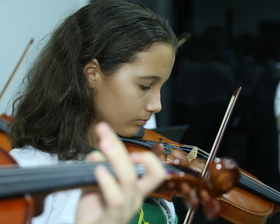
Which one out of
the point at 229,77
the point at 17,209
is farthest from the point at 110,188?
the point at 229,77

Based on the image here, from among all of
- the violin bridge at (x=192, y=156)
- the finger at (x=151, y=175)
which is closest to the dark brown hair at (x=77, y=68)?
the violin bridge at (x=192, y=156)

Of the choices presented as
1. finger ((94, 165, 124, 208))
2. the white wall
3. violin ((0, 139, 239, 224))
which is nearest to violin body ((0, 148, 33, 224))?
violin ((0, 139, 239, 224))

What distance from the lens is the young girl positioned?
946 millimetres

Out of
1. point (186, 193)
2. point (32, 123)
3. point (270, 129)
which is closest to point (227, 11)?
point (270, 129)

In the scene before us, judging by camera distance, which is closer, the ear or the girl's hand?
the girl's hand

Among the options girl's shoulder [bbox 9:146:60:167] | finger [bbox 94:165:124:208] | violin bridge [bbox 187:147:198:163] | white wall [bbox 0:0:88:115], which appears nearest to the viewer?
finger [bbox 94:165:124:208]

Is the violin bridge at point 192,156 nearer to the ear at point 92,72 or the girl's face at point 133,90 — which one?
the girl's face at point 133,90

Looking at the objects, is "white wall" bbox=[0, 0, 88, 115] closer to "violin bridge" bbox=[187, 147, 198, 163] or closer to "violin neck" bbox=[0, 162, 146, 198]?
"violin bridge" bbox=[187, 147, 198, 163]

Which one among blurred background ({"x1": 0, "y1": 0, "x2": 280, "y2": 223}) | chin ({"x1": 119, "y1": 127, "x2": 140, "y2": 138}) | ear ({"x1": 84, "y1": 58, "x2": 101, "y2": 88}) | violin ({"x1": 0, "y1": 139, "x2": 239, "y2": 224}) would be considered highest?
ear ({"x1": 84, "y1": 58, "x2": 101, "y2": 88})

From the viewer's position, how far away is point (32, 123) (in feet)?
3.23

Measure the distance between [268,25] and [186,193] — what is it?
89.2 inches

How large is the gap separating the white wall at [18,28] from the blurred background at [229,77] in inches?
40.2

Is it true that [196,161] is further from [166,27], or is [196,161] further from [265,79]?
[265,79]

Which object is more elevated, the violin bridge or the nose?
the nose
